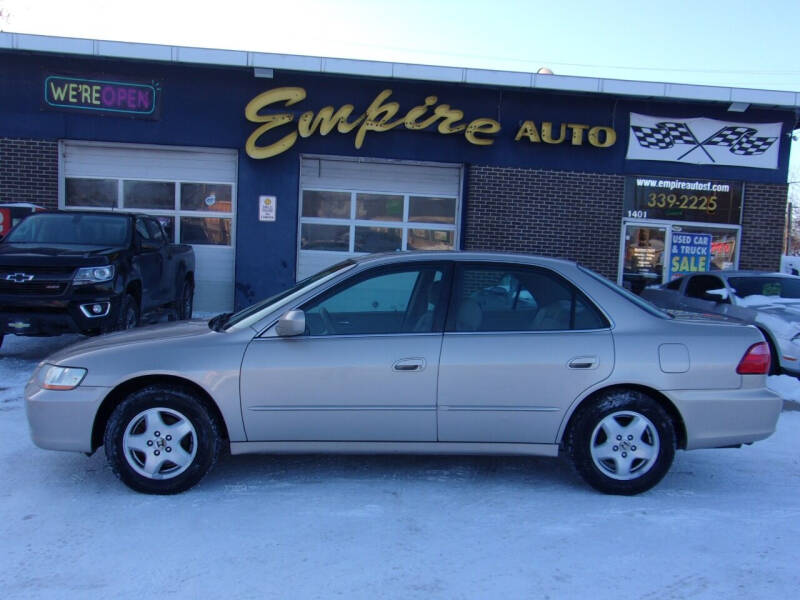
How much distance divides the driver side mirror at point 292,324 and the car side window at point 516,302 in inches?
36.2

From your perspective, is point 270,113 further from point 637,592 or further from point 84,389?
point 637,592

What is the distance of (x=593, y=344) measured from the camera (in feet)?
14.1

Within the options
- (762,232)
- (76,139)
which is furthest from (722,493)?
(76,139)

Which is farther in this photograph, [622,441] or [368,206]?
[368,206]

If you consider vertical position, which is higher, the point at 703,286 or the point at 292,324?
the point at 703,286

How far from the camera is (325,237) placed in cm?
1255

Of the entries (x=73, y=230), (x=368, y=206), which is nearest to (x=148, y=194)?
(x=73, y=230)

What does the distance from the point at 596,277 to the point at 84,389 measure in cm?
329

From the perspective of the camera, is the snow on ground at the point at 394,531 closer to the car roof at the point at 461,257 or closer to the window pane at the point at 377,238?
the car roof at the point at 461,257

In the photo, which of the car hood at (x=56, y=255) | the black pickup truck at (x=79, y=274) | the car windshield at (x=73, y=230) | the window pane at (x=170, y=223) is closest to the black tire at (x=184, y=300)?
the black pickup truck at (x=79, y=274)

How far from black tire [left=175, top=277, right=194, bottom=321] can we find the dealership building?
117cm

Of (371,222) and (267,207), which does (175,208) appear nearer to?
(267,207)

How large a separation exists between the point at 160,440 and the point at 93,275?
403cm

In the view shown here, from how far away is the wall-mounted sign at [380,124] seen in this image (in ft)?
38.5
